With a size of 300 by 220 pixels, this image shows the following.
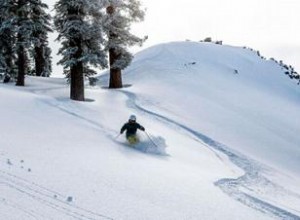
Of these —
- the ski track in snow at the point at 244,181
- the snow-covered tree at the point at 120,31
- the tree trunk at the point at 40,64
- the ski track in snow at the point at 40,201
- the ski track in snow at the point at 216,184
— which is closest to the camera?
the ski track in snow at the point at 40,201

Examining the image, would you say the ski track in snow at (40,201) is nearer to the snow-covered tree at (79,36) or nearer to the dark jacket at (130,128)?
the dark jacket at (130,128)

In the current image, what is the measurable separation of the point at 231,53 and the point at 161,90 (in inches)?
711

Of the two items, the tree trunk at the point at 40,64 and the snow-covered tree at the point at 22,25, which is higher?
the snow-covered tree at the point at 22,25

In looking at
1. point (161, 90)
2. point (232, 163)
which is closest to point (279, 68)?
point (161, 90)

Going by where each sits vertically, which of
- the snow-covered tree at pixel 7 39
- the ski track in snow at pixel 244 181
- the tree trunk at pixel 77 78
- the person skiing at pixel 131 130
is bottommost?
the ski track in snow at pixel 244 181

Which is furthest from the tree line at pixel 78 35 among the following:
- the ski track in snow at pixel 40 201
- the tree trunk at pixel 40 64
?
the ski track in snow at pixel 40 201

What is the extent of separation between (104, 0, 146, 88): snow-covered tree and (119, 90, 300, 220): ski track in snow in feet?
11.1

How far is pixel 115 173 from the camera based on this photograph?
42.9 feet

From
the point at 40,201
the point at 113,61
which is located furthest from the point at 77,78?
the point at 40,201

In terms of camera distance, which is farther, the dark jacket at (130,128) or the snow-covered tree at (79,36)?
the snow-covered tree at (79,36)

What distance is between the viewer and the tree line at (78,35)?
26.1 meters

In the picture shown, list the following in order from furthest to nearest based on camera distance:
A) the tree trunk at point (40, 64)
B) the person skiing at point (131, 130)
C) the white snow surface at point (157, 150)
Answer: the tree trunk at point (40, 64) < the person skiing at point (131, 130) < the white snow surface at point (157, 150)

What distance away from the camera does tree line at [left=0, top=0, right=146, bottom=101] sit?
26078 mm

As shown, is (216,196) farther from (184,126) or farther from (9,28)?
(9,28)
